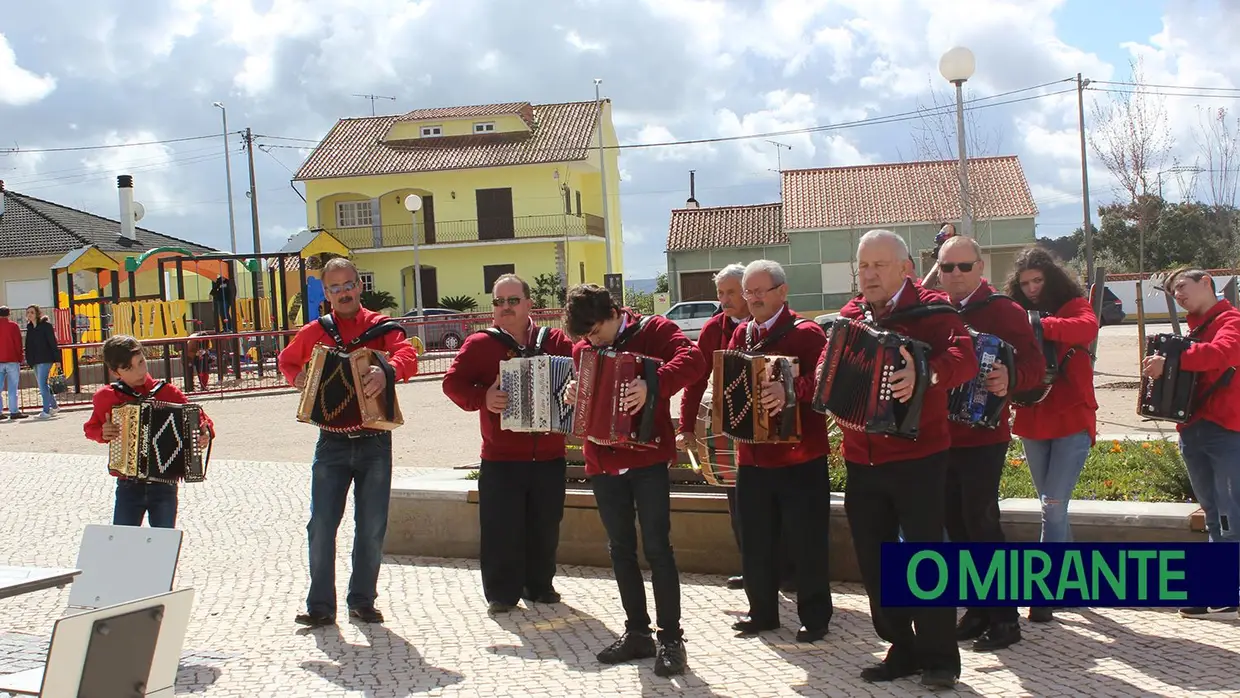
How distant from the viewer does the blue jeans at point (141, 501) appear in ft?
23.5

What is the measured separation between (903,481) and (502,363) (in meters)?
2.45

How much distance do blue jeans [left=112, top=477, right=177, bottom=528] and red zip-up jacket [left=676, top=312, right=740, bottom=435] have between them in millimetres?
3018

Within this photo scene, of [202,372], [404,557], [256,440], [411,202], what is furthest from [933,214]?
[404,557]

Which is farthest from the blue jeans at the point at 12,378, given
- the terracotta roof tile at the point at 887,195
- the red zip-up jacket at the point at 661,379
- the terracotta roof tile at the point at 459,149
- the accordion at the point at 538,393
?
the terracotta roof tile at the point at 459,149

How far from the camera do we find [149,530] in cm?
548

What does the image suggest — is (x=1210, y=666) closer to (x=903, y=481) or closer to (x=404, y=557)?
(x=903, y=481)

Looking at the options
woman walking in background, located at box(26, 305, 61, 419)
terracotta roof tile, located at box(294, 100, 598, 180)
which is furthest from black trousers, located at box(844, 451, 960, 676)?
terracotta roof tile, located at box(294, 100, 598, 180)

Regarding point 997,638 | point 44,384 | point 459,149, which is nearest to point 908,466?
point 997,638

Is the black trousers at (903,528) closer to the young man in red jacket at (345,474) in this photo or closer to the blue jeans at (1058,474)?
the blue jeans at (1058,474)

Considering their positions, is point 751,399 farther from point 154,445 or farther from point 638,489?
point 154,445

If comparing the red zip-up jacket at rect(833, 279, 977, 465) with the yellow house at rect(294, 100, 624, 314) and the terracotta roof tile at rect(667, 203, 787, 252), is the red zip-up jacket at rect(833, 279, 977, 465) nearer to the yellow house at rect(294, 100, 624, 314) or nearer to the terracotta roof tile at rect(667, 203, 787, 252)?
the terracotta roof tile at rect(667, 203, 787, 252)

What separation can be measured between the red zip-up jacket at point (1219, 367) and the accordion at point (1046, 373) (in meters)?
0.72

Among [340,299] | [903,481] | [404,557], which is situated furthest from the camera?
[404,557]

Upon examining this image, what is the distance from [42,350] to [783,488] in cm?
1865
